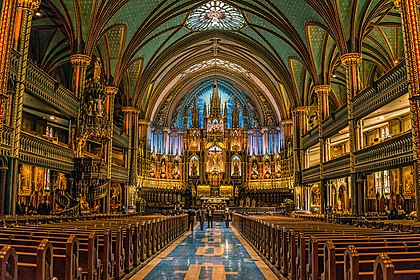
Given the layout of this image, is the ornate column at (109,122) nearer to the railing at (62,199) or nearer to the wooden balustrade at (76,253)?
the railing at (62,199)

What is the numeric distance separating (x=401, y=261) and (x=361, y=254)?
20.9 inches

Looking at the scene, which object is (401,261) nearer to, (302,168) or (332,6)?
(332,6)

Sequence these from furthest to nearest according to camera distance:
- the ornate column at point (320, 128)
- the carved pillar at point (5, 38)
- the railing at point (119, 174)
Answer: the railing at point (119, 174)
the ornate column at point (320, 128)
the carved pillar at point (5, 38)

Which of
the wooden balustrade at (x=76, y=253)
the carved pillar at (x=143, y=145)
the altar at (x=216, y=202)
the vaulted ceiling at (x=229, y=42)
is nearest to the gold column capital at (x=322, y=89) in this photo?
the vaulted ceiling at (x=229, y=42)

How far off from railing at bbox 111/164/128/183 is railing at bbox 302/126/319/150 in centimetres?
1518

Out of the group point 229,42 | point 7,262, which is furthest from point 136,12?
point 7,262

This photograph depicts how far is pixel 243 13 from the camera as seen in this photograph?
31688mm

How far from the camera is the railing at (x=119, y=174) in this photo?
28531mm

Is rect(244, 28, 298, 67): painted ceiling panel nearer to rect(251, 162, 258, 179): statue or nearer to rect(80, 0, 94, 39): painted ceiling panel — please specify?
rect(251, 162, 258, 179): statue

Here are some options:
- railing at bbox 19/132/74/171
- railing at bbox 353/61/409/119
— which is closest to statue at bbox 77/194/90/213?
railing at bbox 19/132/74/171

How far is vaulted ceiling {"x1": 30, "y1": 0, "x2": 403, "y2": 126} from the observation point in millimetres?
21797

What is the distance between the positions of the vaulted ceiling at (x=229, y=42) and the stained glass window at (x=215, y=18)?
2.06ft

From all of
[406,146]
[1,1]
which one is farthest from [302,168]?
[1,1]

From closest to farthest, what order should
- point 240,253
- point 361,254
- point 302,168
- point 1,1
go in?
1. point 361,254
2. point 240,253
3. point 1,1
4. point 302,168
